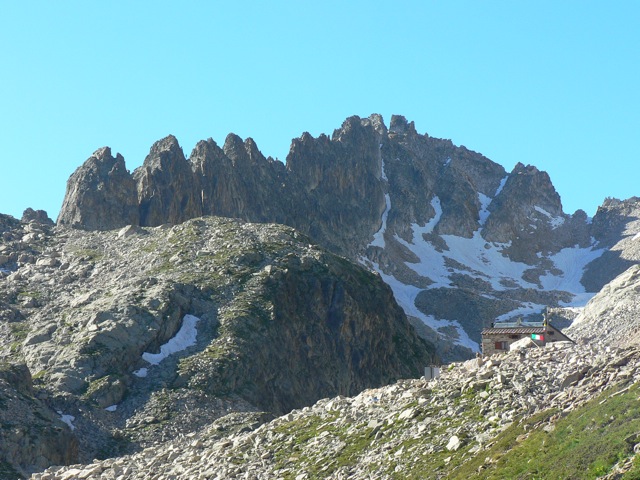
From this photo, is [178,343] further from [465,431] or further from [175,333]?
[465,431]

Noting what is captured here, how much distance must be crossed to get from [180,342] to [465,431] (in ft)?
229

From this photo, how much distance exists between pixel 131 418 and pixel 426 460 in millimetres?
55549

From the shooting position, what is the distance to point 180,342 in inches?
4540

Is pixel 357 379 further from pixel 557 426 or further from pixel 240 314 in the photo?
pixel 557 426

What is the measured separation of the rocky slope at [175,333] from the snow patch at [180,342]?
220 millimetres

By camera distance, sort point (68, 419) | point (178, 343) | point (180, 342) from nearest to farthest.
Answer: point (68, 419)
point (178, 343)
point (180, 342)

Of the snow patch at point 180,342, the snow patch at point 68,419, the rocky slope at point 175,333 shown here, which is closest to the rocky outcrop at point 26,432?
the rocky slope at point 175,333

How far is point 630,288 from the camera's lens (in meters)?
192

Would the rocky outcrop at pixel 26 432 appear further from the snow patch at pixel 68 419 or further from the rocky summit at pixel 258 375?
the snow patch at pixel 68 419

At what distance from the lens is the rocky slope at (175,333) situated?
3797 inches

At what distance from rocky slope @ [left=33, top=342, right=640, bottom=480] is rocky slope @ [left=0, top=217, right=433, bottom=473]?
51.0 feet

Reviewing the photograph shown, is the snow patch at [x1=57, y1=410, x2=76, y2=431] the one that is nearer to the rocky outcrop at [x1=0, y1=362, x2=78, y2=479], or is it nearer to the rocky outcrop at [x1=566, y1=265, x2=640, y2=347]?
the rocky outcrop at [x1=0, y1=362, x2=78, y2=479]

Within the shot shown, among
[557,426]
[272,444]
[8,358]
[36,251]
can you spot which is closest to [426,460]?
[557,426]

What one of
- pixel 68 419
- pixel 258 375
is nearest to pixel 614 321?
pixel 258 375
